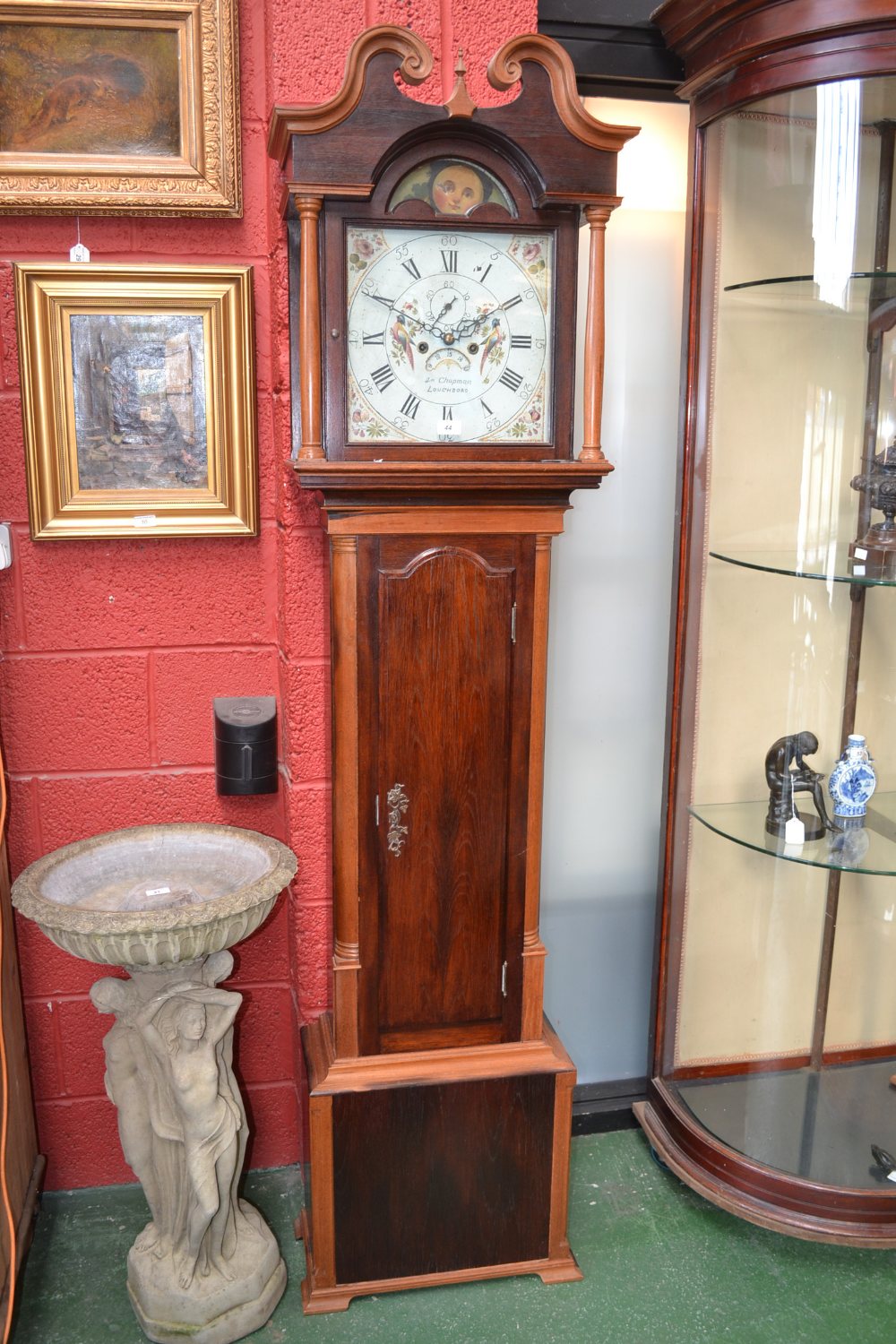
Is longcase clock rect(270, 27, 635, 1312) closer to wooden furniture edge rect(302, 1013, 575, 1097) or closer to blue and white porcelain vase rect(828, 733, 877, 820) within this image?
wooden furniture edge rect(302, 1013, 575, 1097)

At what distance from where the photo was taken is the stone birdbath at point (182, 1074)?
6.68ft

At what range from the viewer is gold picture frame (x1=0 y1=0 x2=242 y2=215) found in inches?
80.7

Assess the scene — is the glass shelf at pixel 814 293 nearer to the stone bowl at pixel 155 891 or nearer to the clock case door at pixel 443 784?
the clock case door at pixel 443 784

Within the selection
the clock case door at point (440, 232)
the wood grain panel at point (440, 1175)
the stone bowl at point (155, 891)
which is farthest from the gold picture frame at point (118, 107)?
the wood grain panel at point (440, 1175)

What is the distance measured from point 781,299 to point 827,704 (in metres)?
0.76

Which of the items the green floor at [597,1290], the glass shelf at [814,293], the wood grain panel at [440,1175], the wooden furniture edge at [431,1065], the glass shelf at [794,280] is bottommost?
the green floor at [597,1290]

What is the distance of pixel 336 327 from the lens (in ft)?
6.12

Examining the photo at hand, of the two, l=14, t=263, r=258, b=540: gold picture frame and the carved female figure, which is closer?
the carved female figure

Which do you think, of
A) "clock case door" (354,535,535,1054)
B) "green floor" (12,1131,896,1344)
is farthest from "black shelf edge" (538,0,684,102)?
"green floor" (12,1131,896,1344)

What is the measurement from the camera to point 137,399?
2.20 meters

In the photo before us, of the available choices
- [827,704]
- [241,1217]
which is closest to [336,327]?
[827,704]

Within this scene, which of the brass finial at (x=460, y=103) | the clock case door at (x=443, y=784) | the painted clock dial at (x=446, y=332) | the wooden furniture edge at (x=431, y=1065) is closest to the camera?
the brass finial at (x=460, y=103)

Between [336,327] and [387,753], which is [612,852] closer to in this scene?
[387,753]

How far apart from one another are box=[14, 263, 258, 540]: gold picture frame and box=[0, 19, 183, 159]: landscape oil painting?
0.70ft
